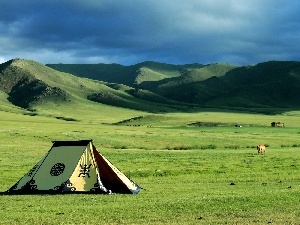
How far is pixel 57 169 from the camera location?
2575 centimetres

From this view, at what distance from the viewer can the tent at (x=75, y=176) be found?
25.4 meters

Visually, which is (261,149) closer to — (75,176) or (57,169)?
(75,176)

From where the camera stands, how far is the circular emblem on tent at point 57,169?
25.7 meters

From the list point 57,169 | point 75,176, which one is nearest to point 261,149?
point 75,176

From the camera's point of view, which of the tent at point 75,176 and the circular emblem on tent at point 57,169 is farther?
the circular emblem on tent at point 57,169

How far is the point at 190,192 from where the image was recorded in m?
25.5

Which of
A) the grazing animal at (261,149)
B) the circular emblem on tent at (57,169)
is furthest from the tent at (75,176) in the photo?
the grazing animal at (261,149)

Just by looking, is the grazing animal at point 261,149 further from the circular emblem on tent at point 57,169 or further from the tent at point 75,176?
the circular emblem on tent at point 57,169

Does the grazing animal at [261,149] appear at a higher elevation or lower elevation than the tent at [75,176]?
lower

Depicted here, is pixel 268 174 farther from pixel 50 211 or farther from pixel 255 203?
pixel 50 211

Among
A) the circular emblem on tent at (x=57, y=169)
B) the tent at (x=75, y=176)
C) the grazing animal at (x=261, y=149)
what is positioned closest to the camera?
the tent at (x=75, y=176)

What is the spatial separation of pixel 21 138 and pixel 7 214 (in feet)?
204

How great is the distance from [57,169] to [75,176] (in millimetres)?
1062

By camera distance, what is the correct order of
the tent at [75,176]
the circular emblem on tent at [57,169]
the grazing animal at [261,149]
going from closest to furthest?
the tent at [75,176], the circular emblem on tent at [57,169], the grazing animal at [261,149]
